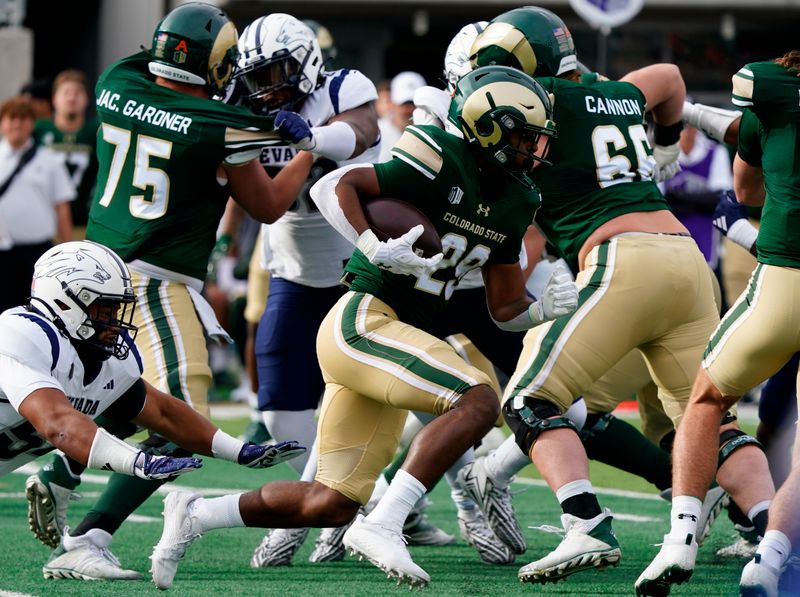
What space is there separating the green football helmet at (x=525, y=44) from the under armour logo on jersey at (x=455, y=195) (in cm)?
81

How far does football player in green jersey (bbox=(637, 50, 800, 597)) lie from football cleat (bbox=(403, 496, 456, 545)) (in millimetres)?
1589

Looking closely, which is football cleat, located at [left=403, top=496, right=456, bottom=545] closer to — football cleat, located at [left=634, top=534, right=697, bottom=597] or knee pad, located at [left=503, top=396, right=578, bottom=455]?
knee pad, located at [left=503, top=396, right=578, bottom=455]

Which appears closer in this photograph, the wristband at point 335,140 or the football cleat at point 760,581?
the football cleat at point 760,581

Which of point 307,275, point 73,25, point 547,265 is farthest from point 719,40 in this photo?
point 307,275

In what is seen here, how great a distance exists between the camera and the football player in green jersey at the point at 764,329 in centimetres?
433

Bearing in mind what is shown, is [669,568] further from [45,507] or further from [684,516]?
[45,507]

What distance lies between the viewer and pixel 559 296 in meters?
4.73

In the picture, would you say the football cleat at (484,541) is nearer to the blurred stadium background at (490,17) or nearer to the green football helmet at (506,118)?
the green football helmet at (506,118)

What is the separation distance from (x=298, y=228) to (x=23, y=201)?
4.49 metres

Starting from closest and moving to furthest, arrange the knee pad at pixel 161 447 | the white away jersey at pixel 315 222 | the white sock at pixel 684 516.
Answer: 1. the white sock at pixel 684 516
2. the knee pad at pixel 161 447
3. the white away jersey at pixel 315 222

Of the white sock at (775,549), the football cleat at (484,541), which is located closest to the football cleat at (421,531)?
the football cleat at (484,541)

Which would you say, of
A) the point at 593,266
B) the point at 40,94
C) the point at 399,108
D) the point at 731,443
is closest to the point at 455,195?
the point at 593,266

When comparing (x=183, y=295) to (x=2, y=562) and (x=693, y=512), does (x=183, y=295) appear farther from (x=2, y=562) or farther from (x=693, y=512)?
(x=693, y=512)

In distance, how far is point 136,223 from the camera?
531 centimetres
